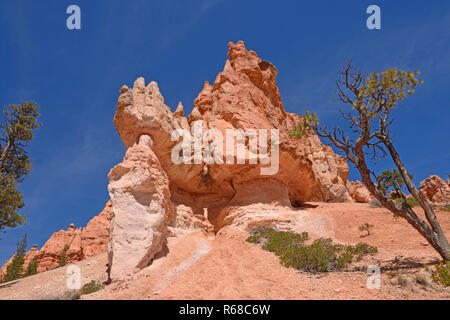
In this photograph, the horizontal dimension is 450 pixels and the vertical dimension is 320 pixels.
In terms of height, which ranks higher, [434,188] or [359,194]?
[434,188]

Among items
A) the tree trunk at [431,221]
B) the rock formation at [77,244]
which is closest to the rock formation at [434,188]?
the tree trunk at [431,221]

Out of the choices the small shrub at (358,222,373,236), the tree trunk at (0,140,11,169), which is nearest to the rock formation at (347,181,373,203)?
the small shrub at (358,222,373,236)

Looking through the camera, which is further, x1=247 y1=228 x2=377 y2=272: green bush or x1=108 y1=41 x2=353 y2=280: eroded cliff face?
x1=108 y1=41 x2=353 y2=280: eroded cliff face

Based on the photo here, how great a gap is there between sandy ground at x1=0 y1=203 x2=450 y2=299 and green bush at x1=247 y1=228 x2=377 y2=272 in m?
0.39

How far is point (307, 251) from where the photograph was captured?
10.4 metres

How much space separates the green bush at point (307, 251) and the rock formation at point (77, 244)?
23933 mm

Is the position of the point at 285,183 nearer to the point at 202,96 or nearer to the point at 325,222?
the point at 325,222

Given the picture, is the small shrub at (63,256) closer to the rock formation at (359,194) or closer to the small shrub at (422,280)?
the small shrub at (422,280)

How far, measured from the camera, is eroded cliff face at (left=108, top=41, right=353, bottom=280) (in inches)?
470

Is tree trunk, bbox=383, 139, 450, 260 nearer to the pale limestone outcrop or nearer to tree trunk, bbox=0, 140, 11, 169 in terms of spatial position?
the pale limestone outcrop

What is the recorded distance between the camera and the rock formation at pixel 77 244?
31.8 m

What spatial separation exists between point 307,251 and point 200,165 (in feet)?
27.5

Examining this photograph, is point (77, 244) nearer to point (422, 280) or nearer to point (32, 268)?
point (32, 268)

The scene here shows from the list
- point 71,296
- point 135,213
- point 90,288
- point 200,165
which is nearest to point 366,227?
point 200,165
